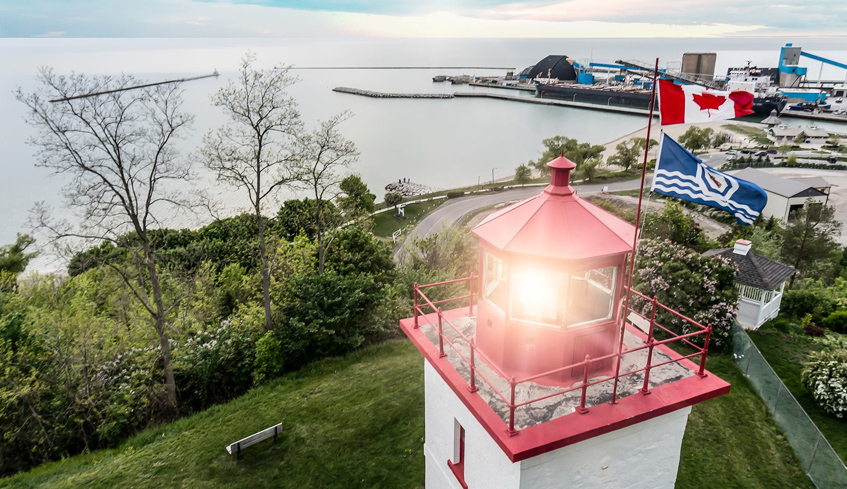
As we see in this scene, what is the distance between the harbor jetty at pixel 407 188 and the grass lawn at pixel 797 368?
41.8 m

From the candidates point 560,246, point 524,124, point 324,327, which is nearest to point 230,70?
point 524,124

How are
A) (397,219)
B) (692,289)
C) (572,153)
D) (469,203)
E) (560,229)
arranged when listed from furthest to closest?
(572,153)
(469,203)
(397,219)
(692,289)
(560,229)

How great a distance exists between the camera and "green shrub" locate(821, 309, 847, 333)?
1994 cm

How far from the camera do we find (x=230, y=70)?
547ft

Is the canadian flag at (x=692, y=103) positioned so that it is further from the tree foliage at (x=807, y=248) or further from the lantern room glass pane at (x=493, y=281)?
the tree foliage at (x=807, y=248)

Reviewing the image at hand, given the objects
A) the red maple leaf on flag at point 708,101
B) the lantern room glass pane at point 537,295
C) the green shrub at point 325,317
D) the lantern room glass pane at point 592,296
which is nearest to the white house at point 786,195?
the green shrub at point 325,317

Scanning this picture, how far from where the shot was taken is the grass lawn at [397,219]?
45594mm

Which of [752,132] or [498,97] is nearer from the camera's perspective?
[752,132]

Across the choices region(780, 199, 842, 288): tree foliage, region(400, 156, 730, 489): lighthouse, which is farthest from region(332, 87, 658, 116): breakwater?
region(400, 156, 730, 489): lighthouse

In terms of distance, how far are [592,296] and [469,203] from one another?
46144 mm

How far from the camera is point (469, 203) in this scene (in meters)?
53.5

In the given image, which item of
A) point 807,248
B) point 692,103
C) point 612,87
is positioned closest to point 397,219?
point 807,248

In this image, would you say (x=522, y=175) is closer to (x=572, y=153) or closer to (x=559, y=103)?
(x=572, y=153)

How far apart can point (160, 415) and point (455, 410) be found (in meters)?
12.5
